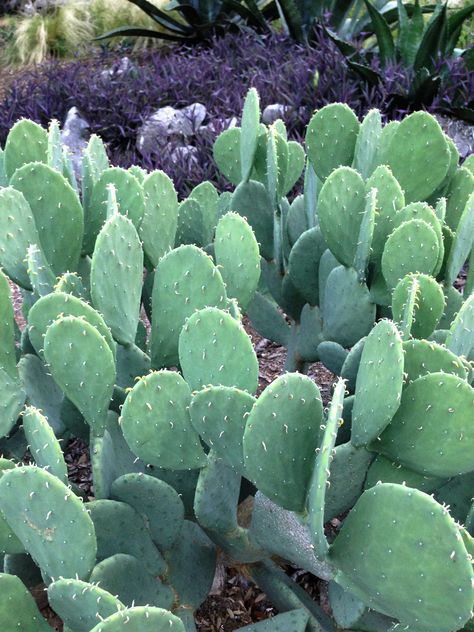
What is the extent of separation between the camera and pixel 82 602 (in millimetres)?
902

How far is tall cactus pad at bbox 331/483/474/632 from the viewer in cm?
85

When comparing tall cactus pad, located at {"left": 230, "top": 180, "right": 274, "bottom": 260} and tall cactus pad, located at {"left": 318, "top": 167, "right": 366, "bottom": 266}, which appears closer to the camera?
tall cactus pad, located at {"left": 318, "top": 167, "right": 366, "bottom": 266}

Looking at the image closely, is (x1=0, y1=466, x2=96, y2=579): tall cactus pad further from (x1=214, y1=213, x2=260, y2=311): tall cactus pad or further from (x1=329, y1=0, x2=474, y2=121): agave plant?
(x1=329, y1=0, x2=474, y2=121): agave plant

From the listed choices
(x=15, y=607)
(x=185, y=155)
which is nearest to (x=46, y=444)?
(x=15, y=607)

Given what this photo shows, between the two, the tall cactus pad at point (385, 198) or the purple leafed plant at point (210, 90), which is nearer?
the tall cactus pad at point (385, 198)

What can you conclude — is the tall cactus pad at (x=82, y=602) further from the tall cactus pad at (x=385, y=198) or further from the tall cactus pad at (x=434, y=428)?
the tall cactus pad at (x=385, y=198)

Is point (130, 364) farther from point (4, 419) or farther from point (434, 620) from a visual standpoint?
point (434, 620)

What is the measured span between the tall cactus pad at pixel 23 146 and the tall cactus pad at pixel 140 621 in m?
1.19

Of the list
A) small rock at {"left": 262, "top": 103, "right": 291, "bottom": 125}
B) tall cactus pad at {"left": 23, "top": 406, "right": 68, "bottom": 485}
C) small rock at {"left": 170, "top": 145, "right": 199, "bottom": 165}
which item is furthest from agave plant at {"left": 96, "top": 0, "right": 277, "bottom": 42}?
tall cactus pad at {"left": 23, "top": 406, "right": 68, "bottom": 485}

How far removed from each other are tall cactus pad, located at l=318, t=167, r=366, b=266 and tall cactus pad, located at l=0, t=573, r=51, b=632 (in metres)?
0.93

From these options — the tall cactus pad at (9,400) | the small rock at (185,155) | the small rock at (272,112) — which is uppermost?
the tall cactus pad at (9,400)

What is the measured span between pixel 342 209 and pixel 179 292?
1.41 ft

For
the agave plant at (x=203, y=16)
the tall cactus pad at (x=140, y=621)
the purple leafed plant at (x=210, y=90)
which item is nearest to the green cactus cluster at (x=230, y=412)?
the tall cactus pad at (x=140, y=621)

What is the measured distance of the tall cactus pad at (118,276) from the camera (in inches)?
49.1
